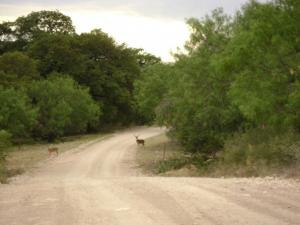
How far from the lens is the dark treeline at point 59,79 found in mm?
53562

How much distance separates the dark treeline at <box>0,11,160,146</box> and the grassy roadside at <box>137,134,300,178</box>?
41.5 feet

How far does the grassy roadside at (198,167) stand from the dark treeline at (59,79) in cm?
1266

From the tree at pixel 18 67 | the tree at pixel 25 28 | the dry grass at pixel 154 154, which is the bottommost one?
the dry grass at pixel 154 154

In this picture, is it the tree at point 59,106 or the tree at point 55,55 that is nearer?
the tree at point 59,106

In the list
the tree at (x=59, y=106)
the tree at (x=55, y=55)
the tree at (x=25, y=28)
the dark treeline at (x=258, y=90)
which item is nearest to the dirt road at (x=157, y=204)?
the dark treeline at (x=258, y=90)

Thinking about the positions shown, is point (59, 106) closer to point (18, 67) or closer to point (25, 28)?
point (18, 67)

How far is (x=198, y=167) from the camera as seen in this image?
27281mm

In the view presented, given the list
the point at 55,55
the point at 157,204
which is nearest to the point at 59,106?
the point at 55,55

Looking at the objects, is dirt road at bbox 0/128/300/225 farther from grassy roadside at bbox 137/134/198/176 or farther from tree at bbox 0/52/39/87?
tree at bbox 0/52/39/87

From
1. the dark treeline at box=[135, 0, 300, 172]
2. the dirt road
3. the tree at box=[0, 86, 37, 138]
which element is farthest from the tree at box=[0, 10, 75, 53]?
the dirt road

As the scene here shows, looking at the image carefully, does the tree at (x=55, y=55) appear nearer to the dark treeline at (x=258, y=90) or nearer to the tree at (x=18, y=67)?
the tree at (x=18, y=67)

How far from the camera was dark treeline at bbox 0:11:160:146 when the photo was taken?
5356 cm

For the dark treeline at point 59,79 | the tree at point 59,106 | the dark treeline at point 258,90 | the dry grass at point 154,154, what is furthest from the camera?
the tree at point 59,106

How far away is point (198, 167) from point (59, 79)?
122ft
